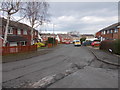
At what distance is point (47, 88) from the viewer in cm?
390

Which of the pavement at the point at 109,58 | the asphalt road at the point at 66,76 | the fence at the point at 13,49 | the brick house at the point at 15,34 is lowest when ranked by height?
the asphalt road at the point at 66,76

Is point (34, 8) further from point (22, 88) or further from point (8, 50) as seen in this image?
point (22, 88)

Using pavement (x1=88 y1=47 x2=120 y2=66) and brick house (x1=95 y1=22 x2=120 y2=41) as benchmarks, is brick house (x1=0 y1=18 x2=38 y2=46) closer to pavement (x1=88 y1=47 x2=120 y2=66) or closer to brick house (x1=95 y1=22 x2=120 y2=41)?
pavement (x1=88 y1=47 x2=120 y2=66)

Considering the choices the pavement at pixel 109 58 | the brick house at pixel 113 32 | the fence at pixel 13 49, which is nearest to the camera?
the pavement at pixel 109 58

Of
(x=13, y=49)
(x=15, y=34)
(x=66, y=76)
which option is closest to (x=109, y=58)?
(x=66, y=76)

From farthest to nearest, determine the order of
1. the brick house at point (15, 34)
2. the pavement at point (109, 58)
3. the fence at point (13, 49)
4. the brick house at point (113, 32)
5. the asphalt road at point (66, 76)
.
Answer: the brick house at point (113, 32), the brick house at point (15, 34), the fence at point (13, 49), the pavement at point (109, 58), the asphalt road at point (66, 76)

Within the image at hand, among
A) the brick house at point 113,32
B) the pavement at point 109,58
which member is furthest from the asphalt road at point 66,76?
the brick house at point 113,32

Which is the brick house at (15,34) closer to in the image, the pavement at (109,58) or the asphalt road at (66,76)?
the asphalt road at (66,76)

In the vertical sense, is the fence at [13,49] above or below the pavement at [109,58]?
above

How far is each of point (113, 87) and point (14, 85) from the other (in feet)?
13.0

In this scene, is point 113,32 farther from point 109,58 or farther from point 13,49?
point 13,49

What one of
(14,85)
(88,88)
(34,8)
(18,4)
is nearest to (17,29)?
(34,8)

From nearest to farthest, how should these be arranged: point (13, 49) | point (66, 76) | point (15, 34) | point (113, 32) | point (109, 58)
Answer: point (66, 76) < point (109, 58) < point (13, 49) < point (15, 34) < point (113, 32)

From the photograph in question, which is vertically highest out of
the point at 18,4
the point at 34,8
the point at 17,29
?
the point at 34,8
